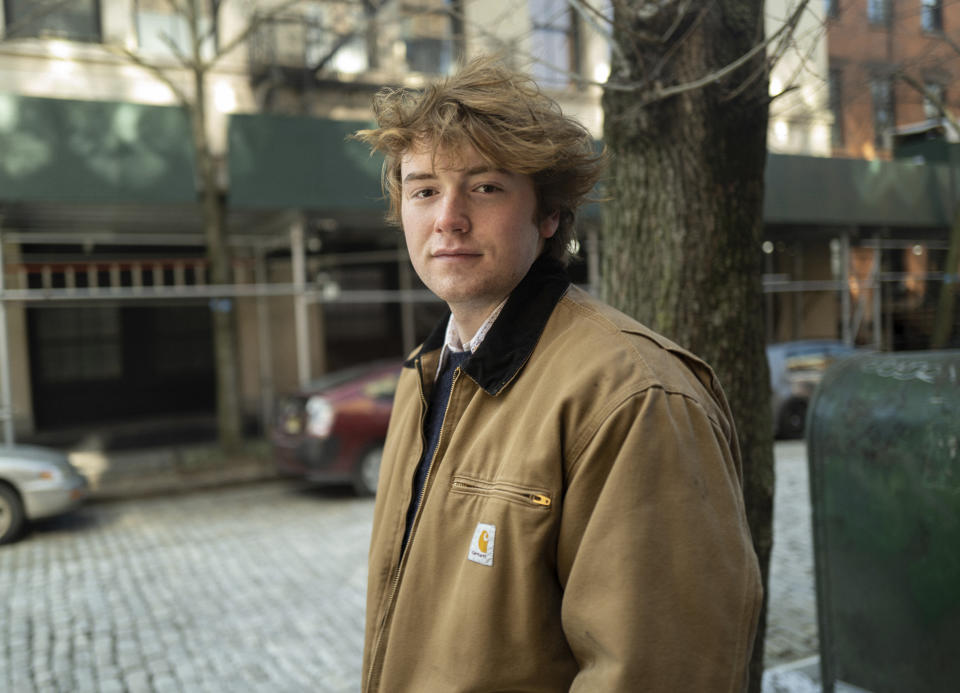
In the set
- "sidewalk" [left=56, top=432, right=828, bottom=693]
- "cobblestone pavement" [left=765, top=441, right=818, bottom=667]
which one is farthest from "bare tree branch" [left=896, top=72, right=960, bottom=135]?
"sidewalk" [left=56, top=432, right=828, bottom=693]

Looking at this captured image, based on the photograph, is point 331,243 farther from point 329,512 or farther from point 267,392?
point 329,512

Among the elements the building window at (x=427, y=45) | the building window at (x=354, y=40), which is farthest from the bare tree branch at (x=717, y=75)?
the building window at (x=427, y=45)

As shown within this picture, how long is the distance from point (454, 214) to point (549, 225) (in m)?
0.27

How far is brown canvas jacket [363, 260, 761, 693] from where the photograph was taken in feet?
4.35

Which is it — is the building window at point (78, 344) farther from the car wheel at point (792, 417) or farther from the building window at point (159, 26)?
the car wheel at point (792, 417)

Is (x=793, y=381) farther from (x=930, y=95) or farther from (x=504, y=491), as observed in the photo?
(x=504, y=491)

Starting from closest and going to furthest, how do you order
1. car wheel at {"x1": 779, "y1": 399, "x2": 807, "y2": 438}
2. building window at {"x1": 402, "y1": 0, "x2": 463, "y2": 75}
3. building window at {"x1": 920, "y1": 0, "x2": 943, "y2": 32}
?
building window at {"x1": 920, "y1": 0, "x2": 943, "y2": 32}
car wheel at {"x1": 779, "y1": 399, "x2": 807, "y2": 438}
building window at {"x1": 402, "y1": 0, "x2": 463, "y2": 75}

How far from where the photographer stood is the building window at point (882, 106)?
210 inches

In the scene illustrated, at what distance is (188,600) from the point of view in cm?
571

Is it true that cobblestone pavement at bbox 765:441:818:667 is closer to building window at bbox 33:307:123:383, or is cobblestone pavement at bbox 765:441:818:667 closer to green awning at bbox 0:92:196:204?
green awning at bbox 0:92:196:204

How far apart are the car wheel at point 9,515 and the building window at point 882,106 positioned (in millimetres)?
7953

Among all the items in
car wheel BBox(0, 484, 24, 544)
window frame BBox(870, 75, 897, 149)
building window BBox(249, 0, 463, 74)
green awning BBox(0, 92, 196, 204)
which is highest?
building window BBox(249, 0, 463, 74)

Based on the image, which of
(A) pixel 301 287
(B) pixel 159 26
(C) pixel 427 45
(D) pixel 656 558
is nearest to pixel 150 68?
(B) pixel 159 26

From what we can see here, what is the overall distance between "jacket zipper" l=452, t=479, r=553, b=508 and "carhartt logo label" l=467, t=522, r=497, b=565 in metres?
0.07
